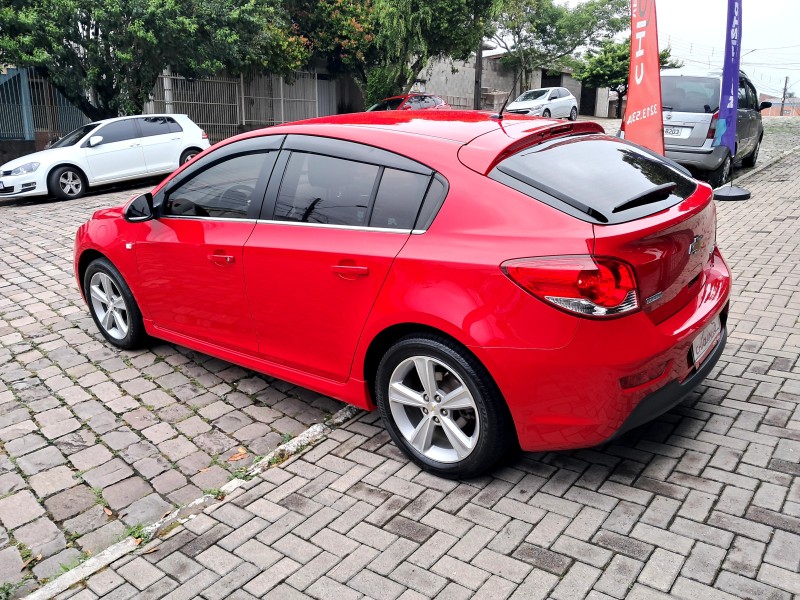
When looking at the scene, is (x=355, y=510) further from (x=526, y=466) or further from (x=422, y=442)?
(x=526, y=466)

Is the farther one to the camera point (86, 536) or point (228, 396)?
point (228, 396)

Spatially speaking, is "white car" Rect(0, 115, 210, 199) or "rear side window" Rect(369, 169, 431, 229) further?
"white car" Rect(0, 115, 210, 199)

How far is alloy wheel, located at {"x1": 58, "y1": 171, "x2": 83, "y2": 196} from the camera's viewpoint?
1262 cm

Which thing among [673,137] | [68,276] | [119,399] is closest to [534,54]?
[673,137]

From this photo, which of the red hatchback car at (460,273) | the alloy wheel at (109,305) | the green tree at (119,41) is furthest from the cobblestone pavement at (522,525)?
the green tree at (119,41)

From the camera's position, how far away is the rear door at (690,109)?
1059 cm

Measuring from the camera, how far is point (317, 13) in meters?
24.2

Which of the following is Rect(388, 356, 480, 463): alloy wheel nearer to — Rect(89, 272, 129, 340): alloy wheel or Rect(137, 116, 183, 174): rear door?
Rect(89, 272, 129, 340): alloy wheel

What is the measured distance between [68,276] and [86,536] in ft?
15.8

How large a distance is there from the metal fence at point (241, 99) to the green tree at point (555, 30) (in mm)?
14037

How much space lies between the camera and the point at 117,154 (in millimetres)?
13328

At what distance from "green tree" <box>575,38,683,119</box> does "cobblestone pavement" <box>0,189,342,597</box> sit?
37030 mm

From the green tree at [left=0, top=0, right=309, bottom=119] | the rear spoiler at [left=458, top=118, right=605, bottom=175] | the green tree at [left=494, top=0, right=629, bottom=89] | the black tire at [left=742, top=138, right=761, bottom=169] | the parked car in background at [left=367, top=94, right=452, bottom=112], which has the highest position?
the green tree at [left=494, top=0, right=629, bottom=89]

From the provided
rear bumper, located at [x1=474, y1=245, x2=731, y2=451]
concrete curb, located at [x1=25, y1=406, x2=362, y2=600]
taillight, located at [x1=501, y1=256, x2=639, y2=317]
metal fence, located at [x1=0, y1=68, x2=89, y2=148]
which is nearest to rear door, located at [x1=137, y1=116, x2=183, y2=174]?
metal fence, located at [x1=0, y1=68, x2=89, y2=148]
